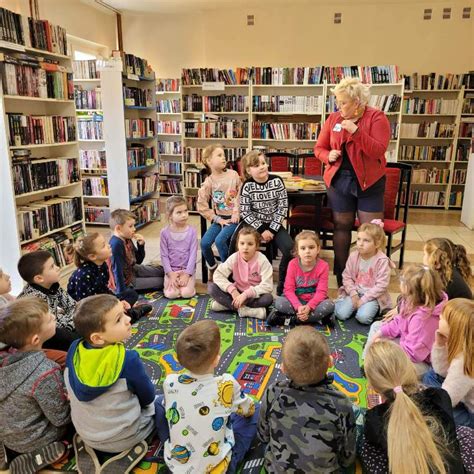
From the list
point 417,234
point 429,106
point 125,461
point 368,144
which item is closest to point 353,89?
point 368,144

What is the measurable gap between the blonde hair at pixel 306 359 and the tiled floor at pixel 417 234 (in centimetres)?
204

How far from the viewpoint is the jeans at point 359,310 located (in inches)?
110

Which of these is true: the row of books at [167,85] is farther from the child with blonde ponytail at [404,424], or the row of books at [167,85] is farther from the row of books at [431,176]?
the child with blonde ponytail at [404,424]

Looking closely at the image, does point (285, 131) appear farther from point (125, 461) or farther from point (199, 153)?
point (125, 461)

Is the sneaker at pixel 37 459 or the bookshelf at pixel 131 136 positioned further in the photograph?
the bookshelf at pixel 131 136

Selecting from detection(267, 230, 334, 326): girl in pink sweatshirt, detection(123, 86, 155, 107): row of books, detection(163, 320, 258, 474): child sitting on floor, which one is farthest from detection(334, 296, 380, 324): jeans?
detection(123, 86, 155, 107): row of books

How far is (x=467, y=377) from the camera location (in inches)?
64.1

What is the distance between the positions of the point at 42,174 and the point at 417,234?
172 inches

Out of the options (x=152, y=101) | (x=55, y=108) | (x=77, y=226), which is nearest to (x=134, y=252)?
(x=77, y=226)

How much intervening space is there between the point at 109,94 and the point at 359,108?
2.96 metres

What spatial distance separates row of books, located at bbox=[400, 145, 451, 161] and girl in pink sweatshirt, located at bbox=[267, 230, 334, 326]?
4.91 meters

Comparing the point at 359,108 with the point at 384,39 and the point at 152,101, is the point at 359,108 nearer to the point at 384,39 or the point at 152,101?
the point at 152,101

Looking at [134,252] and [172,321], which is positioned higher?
[134,252]

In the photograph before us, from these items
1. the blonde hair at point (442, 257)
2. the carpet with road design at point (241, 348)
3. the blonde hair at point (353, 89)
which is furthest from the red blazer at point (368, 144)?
the carpet with road design at point (241, 348)
